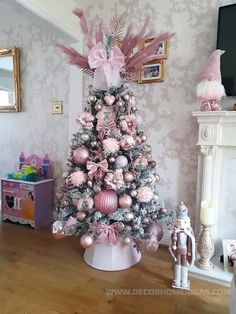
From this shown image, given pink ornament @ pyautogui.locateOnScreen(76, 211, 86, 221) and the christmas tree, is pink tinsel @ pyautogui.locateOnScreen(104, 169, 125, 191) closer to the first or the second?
the christmas tree

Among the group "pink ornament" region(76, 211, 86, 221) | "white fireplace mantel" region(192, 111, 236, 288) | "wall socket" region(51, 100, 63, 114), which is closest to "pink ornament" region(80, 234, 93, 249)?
"pink ornament" region(76, 211, 86, 221)

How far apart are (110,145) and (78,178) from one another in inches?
12.7

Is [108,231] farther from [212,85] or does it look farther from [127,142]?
[212,85]

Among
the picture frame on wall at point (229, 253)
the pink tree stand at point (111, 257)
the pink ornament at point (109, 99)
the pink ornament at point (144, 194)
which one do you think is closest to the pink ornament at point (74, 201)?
the pink tree stand at point (111, 257)

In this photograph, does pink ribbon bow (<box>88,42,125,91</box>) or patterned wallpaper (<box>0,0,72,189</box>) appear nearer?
pink ribbon bow (<box>88,42,125,91</box>)

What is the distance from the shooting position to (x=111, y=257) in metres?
1.72

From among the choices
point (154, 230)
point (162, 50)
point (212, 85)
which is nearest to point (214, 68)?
point (212, 85)

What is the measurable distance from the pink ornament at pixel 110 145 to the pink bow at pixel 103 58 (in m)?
0.51

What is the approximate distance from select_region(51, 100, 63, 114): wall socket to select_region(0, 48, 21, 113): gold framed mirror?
503 millimetres

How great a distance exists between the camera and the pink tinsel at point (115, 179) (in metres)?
1.59

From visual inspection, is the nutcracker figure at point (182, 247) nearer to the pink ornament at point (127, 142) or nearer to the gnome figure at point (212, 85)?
the pink ornament at point (127, 142)

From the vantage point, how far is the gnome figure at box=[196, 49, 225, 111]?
64.9 inches

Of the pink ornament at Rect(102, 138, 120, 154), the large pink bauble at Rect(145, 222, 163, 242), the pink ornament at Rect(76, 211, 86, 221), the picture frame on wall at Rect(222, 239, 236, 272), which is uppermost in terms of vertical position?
the pink ornament at Rect(102, 138, 120, 154)

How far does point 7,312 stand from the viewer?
4.28 feet
